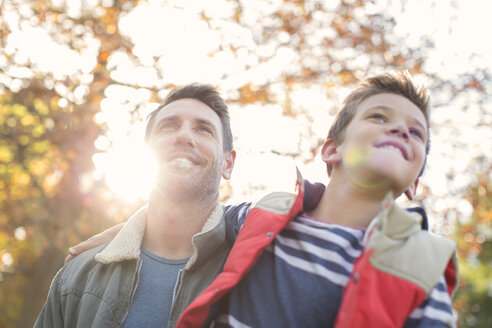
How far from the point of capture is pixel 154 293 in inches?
89.7

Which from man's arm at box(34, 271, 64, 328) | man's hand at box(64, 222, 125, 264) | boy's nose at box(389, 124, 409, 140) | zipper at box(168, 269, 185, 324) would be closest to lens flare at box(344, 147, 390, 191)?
boy's nose at box(389, 124, 409, 140)

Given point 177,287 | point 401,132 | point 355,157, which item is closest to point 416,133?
point 401,132

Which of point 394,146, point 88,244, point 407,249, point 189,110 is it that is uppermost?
point 189,110

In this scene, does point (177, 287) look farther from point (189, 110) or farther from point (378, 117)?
point (378, 117)

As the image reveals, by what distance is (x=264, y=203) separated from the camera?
2266 millimetres

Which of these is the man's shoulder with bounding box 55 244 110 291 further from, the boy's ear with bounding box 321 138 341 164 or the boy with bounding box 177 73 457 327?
the boy's ear with bounding box 321 138 341 164

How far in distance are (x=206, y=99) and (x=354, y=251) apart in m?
1.62

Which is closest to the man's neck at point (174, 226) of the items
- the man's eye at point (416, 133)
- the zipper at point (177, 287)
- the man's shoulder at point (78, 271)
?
the zipper at point (177, 287)

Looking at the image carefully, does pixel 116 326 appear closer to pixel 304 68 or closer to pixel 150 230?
pixel 150 230

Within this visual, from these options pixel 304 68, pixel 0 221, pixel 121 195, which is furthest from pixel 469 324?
pixel 0 221

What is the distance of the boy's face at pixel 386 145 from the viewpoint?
200 cm

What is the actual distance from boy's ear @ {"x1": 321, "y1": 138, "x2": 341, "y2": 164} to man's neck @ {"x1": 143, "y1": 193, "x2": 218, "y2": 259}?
832 mm

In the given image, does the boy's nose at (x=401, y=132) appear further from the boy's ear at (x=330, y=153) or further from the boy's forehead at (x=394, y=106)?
the boy's ear at (x=330, y=153)

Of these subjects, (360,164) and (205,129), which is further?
(205,129)
